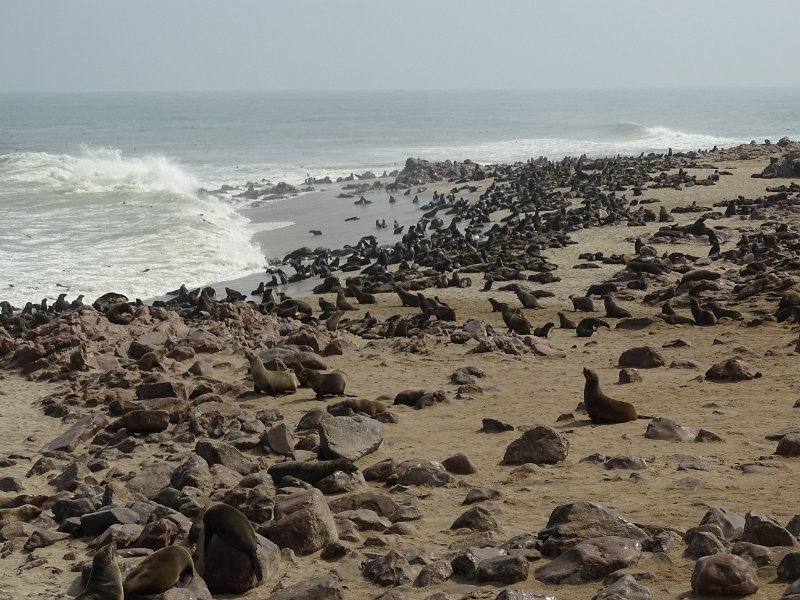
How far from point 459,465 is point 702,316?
6.90 m

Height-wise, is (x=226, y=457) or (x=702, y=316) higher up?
(x=226, y=457)

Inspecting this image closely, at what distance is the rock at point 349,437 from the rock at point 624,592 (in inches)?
124

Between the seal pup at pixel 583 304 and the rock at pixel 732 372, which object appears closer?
the rock at pixel 732 372

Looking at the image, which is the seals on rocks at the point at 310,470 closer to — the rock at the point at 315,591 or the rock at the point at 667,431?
the rock at the point at 315,591

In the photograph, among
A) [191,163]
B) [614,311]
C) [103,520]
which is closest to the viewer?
[103,520]

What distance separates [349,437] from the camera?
7.62 m

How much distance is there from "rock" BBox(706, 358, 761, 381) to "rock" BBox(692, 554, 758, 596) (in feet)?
17.6

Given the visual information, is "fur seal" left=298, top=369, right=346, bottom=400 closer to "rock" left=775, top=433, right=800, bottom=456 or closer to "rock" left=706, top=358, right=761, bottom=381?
"rock" left=706, top=358, right=761, bottom=381

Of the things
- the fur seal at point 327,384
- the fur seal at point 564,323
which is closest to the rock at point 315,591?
the fur seal at point 327,384

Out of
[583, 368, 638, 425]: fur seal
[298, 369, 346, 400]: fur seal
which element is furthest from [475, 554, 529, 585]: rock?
[298, 369, 346, 400]: fur seal

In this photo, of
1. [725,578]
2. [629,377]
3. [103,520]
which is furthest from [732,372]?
[103,520]

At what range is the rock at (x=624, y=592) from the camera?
4.46 metres

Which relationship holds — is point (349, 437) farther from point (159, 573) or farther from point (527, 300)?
point (527, 300)

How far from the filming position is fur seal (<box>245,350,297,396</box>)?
9789 millimetres
